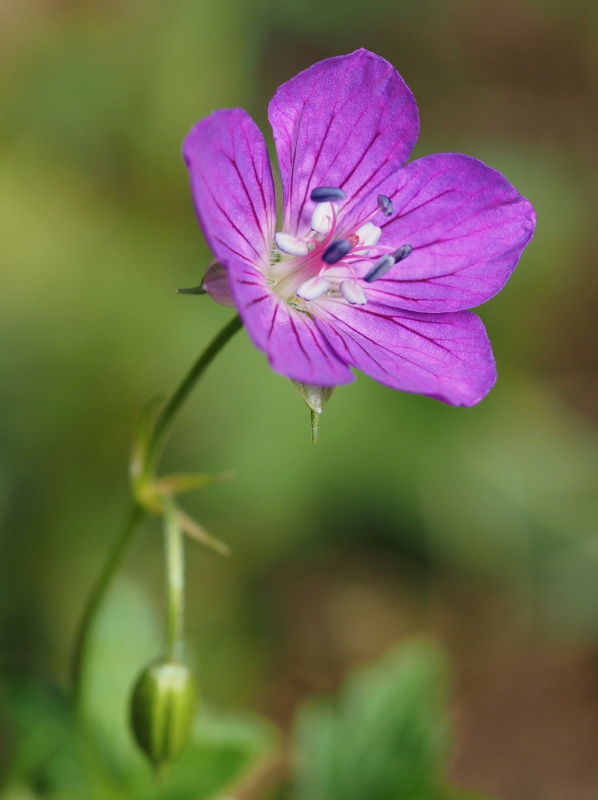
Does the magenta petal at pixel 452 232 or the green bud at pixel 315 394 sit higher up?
the magenta petal at pixel 452 232

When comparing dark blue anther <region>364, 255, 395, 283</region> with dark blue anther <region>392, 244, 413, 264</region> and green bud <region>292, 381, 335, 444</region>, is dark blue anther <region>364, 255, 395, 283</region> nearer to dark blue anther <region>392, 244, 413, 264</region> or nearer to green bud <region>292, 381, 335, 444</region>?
dark blue anther <region>392, 244, 413, 264</region>

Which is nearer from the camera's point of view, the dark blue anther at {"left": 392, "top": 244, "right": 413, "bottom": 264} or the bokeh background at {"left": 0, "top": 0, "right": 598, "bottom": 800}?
the dark blue anther at {"left": 392, "top": 244, "right": 413, "bottom": 264}

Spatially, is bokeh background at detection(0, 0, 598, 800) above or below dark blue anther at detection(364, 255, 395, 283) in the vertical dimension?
below

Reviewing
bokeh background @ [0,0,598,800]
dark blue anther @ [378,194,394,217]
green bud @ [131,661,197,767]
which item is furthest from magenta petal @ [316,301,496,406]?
bokeh background @ [0,0,598,800]

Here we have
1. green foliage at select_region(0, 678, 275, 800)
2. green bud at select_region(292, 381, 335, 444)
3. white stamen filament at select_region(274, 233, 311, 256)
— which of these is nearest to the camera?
green bud at select_region(292, 381, 335, 444)

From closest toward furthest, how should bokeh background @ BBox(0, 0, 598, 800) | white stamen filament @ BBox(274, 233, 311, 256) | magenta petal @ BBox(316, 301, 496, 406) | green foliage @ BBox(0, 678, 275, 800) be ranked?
magenta petal @ BBox(316, 301, 496, 406) < white stamen filament @ BBox(274, 233, 311, 256) < green foliage @ BBox(0, 678, 275, 800) < bokeh background @ BBox(0, 0, 598, 800)

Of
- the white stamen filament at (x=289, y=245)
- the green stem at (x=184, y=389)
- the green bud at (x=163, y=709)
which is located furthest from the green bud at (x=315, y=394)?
the green bud at (x=163, y=709)

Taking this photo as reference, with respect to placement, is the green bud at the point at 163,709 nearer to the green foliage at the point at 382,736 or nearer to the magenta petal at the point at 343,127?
the green foliage at the point at 382,736

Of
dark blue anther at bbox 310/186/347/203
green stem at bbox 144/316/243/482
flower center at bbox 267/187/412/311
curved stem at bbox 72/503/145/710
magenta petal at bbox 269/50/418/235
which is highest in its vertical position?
magenta petal at bbox 269/50/418/235

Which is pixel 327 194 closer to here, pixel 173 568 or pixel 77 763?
pixel 173 568
